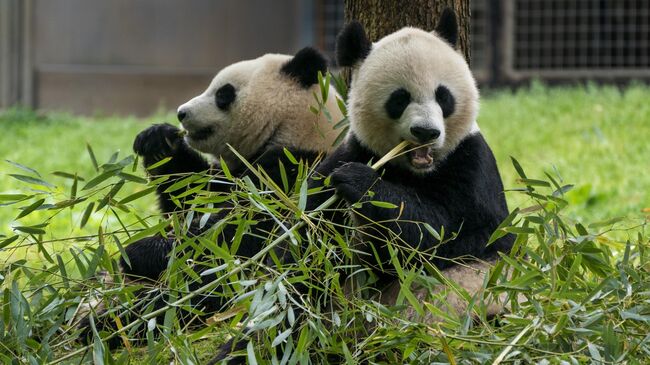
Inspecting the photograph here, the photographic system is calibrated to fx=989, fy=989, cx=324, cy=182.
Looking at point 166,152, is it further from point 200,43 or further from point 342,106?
point 200,43

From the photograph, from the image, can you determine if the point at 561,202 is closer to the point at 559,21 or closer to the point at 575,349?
the point at 575,349

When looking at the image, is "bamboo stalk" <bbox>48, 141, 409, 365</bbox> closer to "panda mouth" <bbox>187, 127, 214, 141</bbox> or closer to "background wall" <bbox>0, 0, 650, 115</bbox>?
"panda mouth" <bbox>187, 127, 214, 141</bbox>

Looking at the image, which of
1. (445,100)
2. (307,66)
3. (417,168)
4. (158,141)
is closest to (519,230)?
(417,168)

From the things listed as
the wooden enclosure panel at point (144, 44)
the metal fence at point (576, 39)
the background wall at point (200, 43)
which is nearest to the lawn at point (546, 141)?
the metal fence at point (576, 39)

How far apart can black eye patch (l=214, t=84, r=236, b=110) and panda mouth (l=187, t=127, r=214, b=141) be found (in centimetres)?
12

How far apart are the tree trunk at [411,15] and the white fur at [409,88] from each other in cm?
68

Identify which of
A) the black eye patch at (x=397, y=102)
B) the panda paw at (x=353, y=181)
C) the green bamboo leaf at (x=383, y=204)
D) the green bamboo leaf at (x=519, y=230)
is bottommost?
the green bamboo leaf at (x=519, y=230)

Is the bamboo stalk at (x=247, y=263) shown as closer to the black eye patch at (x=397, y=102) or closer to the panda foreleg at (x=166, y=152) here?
the black eye patch at (x=397, y=102)

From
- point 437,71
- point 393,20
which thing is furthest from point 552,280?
point 393,20

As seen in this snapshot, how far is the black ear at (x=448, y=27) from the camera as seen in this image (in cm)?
392

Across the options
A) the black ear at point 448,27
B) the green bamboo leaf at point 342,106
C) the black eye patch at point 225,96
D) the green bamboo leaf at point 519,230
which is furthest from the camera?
the black eye patch at point 225,96

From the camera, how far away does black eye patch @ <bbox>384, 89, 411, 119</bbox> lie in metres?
3.62

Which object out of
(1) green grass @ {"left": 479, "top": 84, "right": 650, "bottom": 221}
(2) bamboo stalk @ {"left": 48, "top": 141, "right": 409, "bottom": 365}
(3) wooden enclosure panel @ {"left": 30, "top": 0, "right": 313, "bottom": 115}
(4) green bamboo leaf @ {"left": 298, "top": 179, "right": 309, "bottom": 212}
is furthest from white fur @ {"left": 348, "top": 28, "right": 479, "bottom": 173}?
(3) wooden enclosure panel @ {"left": 30, "top": 0, "right": 313, "bottom": 115}

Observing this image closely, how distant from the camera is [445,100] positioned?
3639mm
